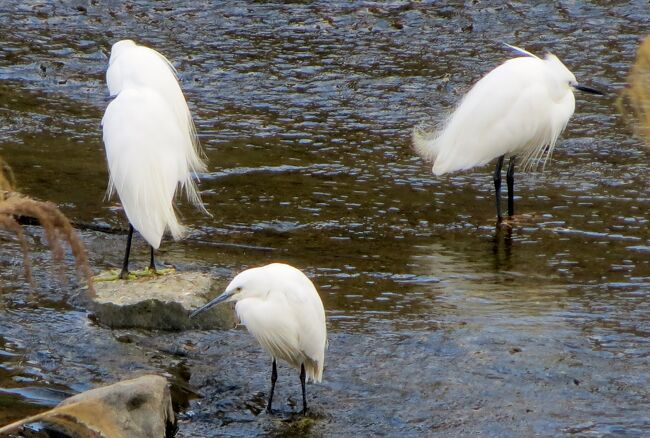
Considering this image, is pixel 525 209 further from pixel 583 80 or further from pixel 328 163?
pixel 583 80

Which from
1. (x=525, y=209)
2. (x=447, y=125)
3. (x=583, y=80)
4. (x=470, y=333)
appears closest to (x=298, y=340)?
(x=470, y=333)

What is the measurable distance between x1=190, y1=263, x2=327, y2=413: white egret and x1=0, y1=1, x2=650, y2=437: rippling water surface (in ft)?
1.01

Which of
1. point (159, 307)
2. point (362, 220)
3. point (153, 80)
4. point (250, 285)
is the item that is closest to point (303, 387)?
point (250, 285)

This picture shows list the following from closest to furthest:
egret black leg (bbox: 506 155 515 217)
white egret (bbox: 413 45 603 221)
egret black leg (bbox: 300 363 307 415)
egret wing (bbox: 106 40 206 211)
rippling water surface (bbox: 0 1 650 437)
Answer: egret black leg (bbox: 300 363 307 415) → rippling water surface (bbox: 0 1 650 437) → egret wing (bbox: 106 40 206 211) → egret black leg (bbox: 506 155 515 217) → white egret (bbox: 413 45 603 221)

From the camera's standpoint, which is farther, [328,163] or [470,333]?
[328,163]

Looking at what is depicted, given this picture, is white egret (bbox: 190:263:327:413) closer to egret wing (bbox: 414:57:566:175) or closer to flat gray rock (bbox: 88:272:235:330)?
flat gray rock (bbox: 88:272:235:330)

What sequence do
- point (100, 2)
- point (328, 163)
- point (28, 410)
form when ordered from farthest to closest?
point (100, 2), point (328, 163), point (28, 410)

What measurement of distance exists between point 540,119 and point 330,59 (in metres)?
3.29

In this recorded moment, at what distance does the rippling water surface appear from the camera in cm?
514

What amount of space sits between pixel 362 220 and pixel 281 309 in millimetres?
2597

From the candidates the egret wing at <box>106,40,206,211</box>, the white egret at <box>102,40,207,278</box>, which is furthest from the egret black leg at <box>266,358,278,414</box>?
the egret wing at <box>106,40,206,211</box>

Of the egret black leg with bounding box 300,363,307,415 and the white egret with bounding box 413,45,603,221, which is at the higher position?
the white egret with bounding box 413,45,603,221

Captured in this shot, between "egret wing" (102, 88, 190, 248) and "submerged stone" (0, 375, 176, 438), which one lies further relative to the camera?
"egret wing" (102, 88, 190, 248)

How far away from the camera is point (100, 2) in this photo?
1194 cm
